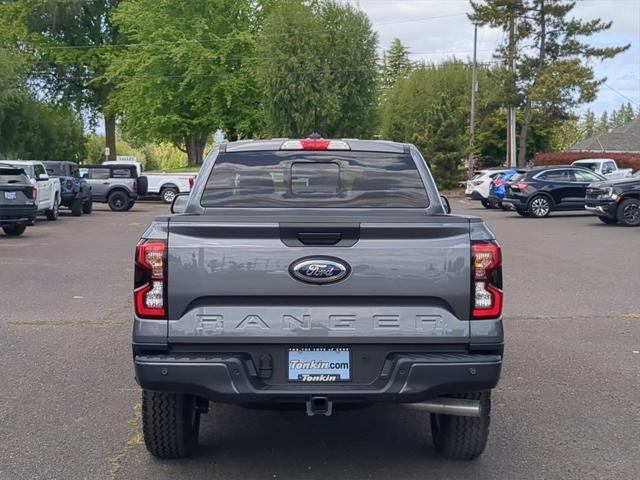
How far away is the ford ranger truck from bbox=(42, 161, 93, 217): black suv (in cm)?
2541

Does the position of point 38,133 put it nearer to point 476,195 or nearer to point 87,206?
point 87,206

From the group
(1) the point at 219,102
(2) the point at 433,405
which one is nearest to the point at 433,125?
(1) the point at 219,102

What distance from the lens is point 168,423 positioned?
504 cm

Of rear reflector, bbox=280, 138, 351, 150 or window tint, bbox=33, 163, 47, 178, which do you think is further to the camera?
window tint, bbox=33, 163, 47, 178

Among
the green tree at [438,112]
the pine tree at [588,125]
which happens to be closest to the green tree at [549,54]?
the green tree at [438,112]

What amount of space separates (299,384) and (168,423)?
A: 975mm

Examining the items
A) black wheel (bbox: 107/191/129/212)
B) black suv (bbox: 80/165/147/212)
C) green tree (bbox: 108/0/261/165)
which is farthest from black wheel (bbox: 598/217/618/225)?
green tree (bbox: 108/0/261/165)

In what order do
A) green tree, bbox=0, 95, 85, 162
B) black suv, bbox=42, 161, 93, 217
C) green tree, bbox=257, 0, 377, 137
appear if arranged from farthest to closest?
green tree, bbox=257, 0, 377, 137
green tree, bbox=0, 95, 85, 162
black suv, bbox=42, 161, 93, 217

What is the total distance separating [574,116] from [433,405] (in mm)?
46592

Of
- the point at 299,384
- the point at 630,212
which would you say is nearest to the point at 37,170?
the point at 630,212

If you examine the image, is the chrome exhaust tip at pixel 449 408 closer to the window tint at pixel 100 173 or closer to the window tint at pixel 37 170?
the window tint at pixel 37 170

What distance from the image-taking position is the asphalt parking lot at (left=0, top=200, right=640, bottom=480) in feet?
17.0

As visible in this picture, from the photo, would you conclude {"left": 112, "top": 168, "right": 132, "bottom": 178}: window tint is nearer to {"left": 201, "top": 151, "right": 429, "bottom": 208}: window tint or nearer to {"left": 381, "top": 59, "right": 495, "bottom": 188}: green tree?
{"left": 381, "top": 59, "right": 495, "bottom": 188}: green tree

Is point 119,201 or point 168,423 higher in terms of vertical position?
point 168,423
